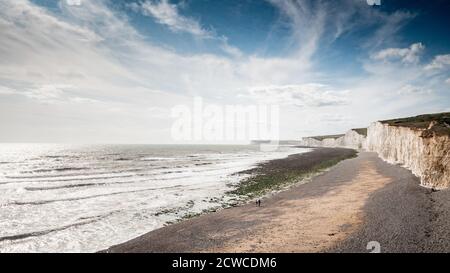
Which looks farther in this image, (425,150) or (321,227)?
(425,150)

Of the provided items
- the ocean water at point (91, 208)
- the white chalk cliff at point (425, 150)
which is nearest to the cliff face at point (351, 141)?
the white chalk cliff at point (425, 150)

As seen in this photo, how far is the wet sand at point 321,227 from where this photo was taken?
15.4 m

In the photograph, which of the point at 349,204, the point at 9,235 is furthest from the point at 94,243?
the point at 349,204

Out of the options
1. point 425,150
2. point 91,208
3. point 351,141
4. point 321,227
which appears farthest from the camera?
point 351,141

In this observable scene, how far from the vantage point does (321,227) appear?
60.5ft

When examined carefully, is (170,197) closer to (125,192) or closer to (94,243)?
(125,192)

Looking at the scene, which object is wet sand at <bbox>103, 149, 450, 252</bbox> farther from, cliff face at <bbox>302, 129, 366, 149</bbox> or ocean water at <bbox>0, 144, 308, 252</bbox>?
cliff face at <bbox>302, 129, 366, 149</bbox>

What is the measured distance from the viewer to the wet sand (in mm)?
15367

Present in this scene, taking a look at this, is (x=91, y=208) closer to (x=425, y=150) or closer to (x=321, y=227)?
(x=321, y=227)

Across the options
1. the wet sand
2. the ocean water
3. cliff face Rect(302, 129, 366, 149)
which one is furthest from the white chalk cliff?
cliff face Rect(302, 129, 366, 149)

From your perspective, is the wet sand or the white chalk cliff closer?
the wet sand

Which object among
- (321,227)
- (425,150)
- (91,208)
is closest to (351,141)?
(425,150)
